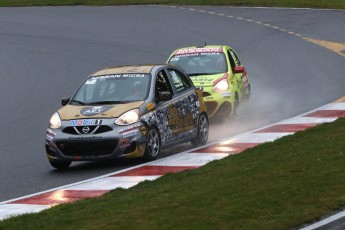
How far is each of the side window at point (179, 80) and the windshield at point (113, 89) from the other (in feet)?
2.39

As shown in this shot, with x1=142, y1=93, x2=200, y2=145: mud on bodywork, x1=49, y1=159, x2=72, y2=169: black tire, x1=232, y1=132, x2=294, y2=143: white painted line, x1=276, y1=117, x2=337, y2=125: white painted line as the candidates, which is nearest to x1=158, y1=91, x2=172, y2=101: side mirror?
x1=142, y1=93, x2=200, y2=145: mud on bodywork

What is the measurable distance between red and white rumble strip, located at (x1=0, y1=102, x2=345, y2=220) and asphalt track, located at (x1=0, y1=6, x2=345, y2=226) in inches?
19.1

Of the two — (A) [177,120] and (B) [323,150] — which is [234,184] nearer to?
(B) [323,150]

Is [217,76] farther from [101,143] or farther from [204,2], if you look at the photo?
[204,2]

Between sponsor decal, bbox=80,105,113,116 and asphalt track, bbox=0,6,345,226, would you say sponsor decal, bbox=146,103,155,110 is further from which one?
asphalt track, bbox=0,6,345,226

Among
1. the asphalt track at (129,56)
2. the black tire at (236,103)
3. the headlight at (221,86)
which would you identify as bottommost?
the asphalt track at (129,56)

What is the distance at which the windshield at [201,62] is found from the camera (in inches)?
870

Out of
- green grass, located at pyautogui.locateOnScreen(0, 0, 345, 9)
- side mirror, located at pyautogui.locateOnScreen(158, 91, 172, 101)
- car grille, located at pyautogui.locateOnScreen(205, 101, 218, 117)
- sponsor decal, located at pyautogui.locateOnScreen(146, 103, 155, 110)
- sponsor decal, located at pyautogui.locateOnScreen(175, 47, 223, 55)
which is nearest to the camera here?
sponsor decal, located at pyautogui.locateOnScreen(146, 103, 155, 110)

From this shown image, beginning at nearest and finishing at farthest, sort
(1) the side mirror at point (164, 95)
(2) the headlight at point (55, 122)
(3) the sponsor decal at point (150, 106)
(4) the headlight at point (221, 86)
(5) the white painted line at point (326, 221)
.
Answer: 1. (5) the white painted line at point (326, 221)
2. (2) the headlight at point (55, 122)
3. (3) the sponsor decal at point (150, 106)
4. (1) the side mirror at point (164, 95)
5. (4) the headlight at point (221, 86)

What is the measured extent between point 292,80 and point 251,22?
1031 cm

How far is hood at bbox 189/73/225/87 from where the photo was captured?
21203 mm

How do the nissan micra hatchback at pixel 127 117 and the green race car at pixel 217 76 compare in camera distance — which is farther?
the green race car at pixel 217 76

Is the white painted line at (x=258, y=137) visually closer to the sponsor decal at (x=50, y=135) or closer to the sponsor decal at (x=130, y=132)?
the sponsor decal at (x=130, y=132)

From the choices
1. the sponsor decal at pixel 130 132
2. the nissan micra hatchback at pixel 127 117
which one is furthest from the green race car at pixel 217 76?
the sponsor decal at pixel 130 132
